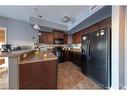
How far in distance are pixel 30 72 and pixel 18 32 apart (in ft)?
17.5

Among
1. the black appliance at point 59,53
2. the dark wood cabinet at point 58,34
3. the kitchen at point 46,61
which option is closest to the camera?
the kitchen at point 46,61

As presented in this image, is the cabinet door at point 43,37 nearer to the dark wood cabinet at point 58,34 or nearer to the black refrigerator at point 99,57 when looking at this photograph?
the dark wood cabinet at point 58,34

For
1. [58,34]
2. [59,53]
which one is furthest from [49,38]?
[59,53]

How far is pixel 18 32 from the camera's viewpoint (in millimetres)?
7188

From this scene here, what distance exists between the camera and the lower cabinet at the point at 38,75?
2336mm

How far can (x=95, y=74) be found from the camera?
3771 mm

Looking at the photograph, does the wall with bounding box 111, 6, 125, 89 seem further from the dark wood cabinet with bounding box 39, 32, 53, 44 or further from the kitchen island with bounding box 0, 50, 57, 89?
the dark wood cabinet with bounding box 39, 32, 53, 44

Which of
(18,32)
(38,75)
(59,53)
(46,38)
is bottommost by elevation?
(38,75)

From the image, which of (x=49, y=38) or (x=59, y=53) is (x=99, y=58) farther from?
(x=49, y=38)

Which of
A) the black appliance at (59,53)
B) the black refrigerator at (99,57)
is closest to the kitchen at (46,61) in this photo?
the black refrigerator at (99,57)

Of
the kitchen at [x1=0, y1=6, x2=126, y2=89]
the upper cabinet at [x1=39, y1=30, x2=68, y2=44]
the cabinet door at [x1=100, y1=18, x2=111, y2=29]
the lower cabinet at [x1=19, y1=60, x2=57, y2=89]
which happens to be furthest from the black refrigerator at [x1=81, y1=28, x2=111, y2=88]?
the upper cabinet at [x1=39, y1=30, x2=68, y2=44]

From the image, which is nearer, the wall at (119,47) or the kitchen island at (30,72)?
the kitchen island at (30,72)
